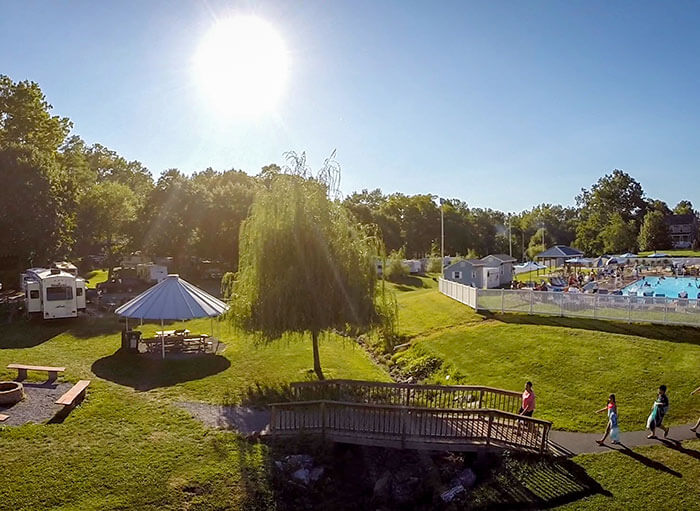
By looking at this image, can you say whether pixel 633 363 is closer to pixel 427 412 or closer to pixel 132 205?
pixel 427 412

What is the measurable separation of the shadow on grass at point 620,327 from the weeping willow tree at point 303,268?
8.72 m

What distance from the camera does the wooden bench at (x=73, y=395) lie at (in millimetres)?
13461

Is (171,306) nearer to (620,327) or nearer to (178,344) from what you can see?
(178,344)

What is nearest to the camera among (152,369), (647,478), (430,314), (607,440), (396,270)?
(647,478)

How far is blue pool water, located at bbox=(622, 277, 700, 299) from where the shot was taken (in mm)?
34878

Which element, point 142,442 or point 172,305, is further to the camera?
point 172,305

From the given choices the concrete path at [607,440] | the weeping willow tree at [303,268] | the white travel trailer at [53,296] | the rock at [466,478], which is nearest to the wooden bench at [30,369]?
the weeping willow tree at [303,268]

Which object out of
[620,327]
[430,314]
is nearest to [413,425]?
[620,327]

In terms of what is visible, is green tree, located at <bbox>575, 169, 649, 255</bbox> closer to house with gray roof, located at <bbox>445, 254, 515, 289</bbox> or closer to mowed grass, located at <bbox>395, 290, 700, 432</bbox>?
house with gray roof, located at <bbox>445, 254, 515, 289</bbox>

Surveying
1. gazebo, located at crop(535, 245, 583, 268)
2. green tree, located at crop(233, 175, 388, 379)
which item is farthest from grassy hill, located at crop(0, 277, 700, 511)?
gazebo, located at crop(535, 245, 583, 268)

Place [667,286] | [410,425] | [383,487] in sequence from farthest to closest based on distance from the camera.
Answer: [667,286] < [410,425] < [383,487]

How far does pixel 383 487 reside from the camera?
40.0ft

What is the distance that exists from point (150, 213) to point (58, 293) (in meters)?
24.5

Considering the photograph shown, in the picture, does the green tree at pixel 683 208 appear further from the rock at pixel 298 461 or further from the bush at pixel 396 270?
the rock at pixel 298 461
